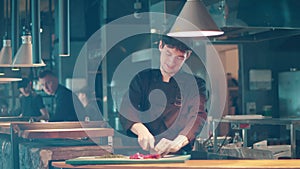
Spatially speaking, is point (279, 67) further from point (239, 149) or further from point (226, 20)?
point (239, 149)

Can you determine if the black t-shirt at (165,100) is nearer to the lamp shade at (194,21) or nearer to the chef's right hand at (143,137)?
the chef's right hand at (143,137)

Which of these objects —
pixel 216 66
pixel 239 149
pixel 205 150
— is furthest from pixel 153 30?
pixel 239 149

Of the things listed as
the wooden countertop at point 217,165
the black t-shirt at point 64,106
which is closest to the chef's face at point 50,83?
the black t-shirt at point 64,106

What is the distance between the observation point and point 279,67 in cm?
876

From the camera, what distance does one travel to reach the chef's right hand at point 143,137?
13.2 ft

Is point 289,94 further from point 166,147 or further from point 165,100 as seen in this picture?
point 166,147

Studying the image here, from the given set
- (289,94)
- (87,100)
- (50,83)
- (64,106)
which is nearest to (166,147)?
(64,106)

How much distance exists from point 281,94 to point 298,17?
204cm

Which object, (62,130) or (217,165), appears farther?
(62,130)

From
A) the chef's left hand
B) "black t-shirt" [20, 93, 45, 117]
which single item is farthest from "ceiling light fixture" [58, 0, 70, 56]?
"black t-shirt" [20, 93, 45, 117]

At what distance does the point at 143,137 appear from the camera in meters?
4.09

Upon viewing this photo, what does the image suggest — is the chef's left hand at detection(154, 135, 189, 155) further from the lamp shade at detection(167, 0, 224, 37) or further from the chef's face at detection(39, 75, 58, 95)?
the chef's face at detection(39, 75, 58, 95)

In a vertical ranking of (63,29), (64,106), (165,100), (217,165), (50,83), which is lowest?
(217,165)

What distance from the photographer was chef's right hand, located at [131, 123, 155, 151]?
404cm
